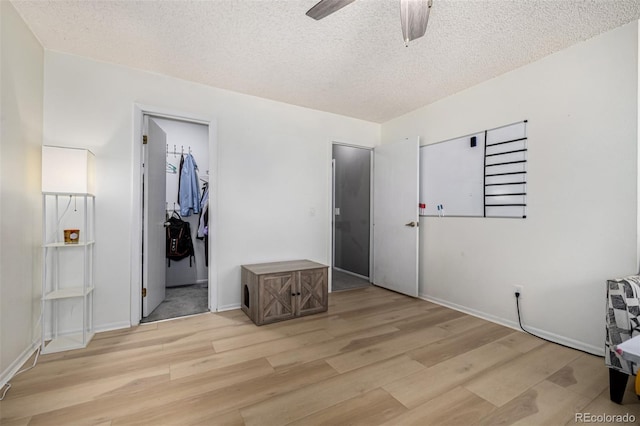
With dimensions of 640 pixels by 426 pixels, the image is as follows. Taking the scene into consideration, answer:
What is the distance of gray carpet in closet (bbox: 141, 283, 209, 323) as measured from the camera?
3.04m

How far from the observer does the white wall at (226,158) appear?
2.53 m

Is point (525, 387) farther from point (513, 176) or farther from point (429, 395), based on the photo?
point (513, 176)

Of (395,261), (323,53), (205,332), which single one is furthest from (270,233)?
(323,53)

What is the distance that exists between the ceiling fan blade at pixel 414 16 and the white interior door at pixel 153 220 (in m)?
2.65

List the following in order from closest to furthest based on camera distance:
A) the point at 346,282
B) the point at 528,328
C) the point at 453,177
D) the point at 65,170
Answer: the point at 65,170 < the point at 528,328 < the point at 453,177 < the point at 346,282

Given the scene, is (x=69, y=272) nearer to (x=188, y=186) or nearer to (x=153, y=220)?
(x=153, y=220)

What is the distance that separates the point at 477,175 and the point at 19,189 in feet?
13.1

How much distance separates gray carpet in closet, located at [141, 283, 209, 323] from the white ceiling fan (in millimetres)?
3032

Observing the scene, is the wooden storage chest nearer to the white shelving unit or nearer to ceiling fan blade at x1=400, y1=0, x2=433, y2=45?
the white shelving unit

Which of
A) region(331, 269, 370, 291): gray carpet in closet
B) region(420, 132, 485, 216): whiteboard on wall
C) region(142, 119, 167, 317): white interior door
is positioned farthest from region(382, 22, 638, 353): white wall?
region(142, 119, 167, 317): white interior door

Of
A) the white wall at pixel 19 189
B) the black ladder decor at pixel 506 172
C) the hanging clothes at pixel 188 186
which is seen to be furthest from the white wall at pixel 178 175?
the black ladder decor at pixel 506 172

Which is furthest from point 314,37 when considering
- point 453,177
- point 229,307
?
point 229,307

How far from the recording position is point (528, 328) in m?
2.60

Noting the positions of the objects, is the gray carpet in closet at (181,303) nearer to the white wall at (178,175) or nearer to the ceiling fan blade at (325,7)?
the white wall at (178,175)
